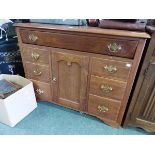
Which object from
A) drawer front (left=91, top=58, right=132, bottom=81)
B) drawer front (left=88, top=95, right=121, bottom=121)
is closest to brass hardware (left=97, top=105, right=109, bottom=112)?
drawer front (left=88, top=95, right=121, bottom=121)

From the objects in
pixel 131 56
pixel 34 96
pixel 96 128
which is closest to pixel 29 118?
pixel 34 96

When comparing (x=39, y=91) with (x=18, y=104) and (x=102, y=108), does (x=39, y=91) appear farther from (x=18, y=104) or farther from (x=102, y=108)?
(x=102, y=108)

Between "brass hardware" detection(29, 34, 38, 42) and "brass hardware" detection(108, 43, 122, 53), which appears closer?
"brass hardware" detection(108, 43, 122, 53)

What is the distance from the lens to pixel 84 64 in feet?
3.92

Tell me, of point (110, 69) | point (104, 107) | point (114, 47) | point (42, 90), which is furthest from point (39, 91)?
point (114, 47)

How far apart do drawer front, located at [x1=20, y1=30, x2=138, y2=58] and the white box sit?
1.46ft

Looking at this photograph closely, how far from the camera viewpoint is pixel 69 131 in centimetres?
139

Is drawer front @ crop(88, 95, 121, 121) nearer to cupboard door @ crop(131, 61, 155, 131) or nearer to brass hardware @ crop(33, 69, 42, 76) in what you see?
cupboard door @ crop(131, 61, 155, 131)

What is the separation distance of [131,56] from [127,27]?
0.62 ft

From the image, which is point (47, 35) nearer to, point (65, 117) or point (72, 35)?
point (72, 35)

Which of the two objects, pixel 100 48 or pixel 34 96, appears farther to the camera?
pixel 34 96

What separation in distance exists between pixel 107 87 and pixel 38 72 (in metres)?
0.63

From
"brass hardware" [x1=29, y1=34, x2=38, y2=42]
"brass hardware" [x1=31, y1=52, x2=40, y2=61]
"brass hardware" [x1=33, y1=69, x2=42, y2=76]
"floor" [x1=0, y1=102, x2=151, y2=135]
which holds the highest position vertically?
"brass hardware" [x1=29, y1=34, x2=38, y2=42]

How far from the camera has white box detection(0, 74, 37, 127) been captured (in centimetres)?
131
